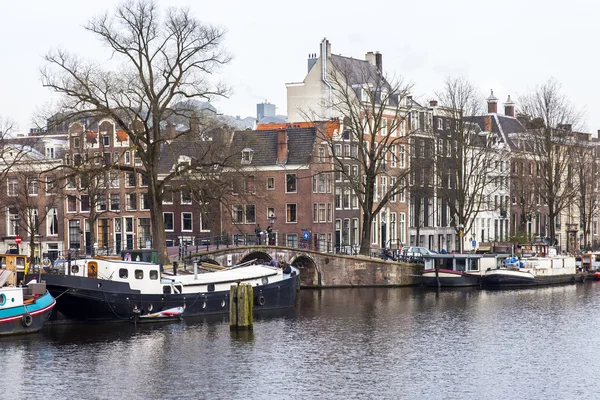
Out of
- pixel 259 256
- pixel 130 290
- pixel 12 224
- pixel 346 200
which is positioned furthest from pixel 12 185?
pixel 130 290

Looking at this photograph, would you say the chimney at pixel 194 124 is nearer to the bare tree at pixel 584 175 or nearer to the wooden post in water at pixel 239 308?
the wooden post in water at pixel 239 308

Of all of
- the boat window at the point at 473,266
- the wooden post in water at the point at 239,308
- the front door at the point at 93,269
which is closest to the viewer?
the wooden post in water at the point at 239,308

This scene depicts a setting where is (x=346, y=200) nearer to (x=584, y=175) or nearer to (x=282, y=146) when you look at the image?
(x=282, y=146)

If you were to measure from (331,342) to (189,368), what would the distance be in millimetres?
→ 8183

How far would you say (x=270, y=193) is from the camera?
266 feet

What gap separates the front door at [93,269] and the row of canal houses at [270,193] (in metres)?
23.1

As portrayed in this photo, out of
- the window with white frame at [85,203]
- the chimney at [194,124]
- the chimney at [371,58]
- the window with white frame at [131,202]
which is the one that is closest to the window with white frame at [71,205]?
the window with white frame at [85,203]

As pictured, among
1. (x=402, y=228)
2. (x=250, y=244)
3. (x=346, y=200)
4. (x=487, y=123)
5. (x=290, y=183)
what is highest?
(x=487, y=123)

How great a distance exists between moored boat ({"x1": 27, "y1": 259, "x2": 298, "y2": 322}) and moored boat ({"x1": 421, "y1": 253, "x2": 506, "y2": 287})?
19.5 meters

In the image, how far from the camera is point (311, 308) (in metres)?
58.6

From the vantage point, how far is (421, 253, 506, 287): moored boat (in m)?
71.8

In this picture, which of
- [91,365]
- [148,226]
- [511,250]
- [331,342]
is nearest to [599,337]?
[331,342]

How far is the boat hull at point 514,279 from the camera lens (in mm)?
72188

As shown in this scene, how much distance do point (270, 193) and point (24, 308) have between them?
36.6 meters
